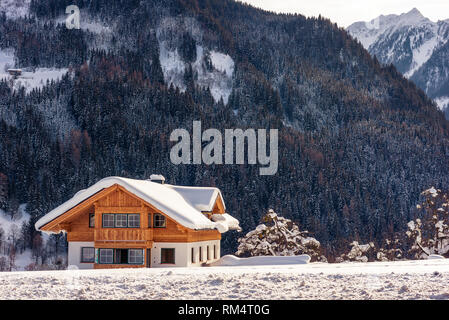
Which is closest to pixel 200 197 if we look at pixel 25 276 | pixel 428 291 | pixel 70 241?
pixel 70 241

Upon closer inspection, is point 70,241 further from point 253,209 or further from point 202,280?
point 253,209

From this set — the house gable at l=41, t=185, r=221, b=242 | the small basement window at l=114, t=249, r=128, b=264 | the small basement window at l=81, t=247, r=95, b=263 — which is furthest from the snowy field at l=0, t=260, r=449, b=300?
the small basement window at l=81, t=247, r=95, b=263

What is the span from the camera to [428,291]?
64.3 ft

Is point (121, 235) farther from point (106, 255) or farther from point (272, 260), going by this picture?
point (272, 260)

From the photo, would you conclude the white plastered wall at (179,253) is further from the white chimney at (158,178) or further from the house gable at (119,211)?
the white chimney at (158,178)

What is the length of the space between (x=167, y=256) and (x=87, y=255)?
520 cm

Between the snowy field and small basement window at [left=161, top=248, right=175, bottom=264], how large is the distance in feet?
64.3

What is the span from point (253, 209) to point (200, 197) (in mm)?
123336

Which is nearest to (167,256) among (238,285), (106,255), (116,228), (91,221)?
(116,228)

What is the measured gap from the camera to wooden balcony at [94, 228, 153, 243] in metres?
43.7

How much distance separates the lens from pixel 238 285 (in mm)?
21297

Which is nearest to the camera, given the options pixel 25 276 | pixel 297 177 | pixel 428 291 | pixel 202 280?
pixel 428 291

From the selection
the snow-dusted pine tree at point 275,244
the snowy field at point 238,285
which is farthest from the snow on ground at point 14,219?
the snowy field at point 238,285
